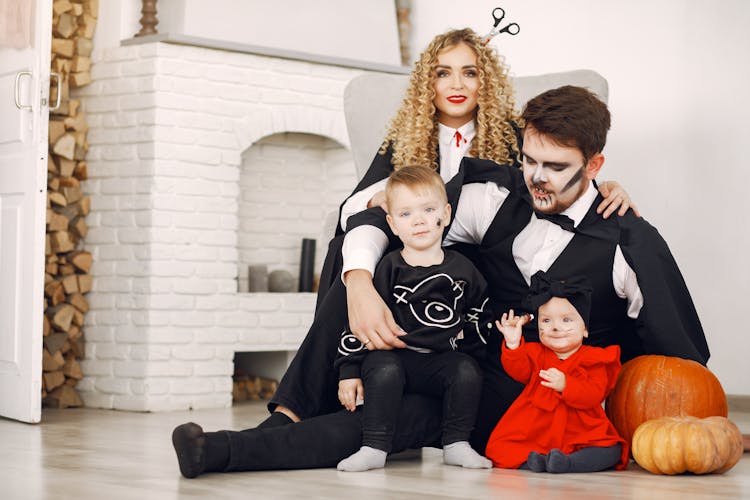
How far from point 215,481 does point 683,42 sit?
3025mm

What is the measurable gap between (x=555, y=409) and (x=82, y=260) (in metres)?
2.64

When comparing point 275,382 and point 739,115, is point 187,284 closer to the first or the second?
point 275,382

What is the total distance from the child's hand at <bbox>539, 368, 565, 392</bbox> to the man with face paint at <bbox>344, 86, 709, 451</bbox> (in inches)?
Answer: 8.8

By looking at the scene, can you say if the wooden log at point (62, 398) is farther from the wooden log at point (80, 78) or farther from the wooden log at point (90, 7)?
the wooden log at point (90, 7)

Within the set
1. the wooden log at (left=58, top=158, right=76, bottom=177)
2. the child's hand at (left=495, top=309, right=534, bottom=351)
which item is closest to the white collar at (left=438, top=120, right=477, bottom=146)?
the child's hand at (left=495, top=309, right=534, bottom=351)

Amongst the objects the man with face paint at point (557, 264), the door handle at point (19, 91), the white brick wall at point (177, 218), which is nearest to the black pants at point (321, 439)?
the man with face paint at point (557, 264)

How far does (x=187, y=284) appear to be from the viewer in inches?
185

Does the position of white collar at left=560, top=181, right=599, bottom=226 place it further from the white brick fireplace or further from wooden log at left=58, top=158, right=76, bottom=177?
wooden log at left=58, top=158, right=76, bottom=177

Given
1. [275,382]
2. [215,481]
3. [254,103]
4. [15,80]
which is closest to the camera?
[215,481]

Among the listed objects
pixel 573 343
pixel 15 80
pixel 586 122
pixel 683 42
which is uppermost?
pixel 683 42

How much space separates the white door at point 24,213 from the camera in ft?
13.0

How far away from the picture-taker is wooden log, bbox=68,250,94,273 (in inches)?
186

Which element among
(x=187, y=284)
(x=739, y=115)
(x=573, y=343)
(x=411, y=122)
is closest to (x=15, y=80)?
(x=187, y=284)

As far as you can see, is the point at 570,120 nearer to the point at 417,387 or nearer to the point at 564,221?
the point at 564,221
